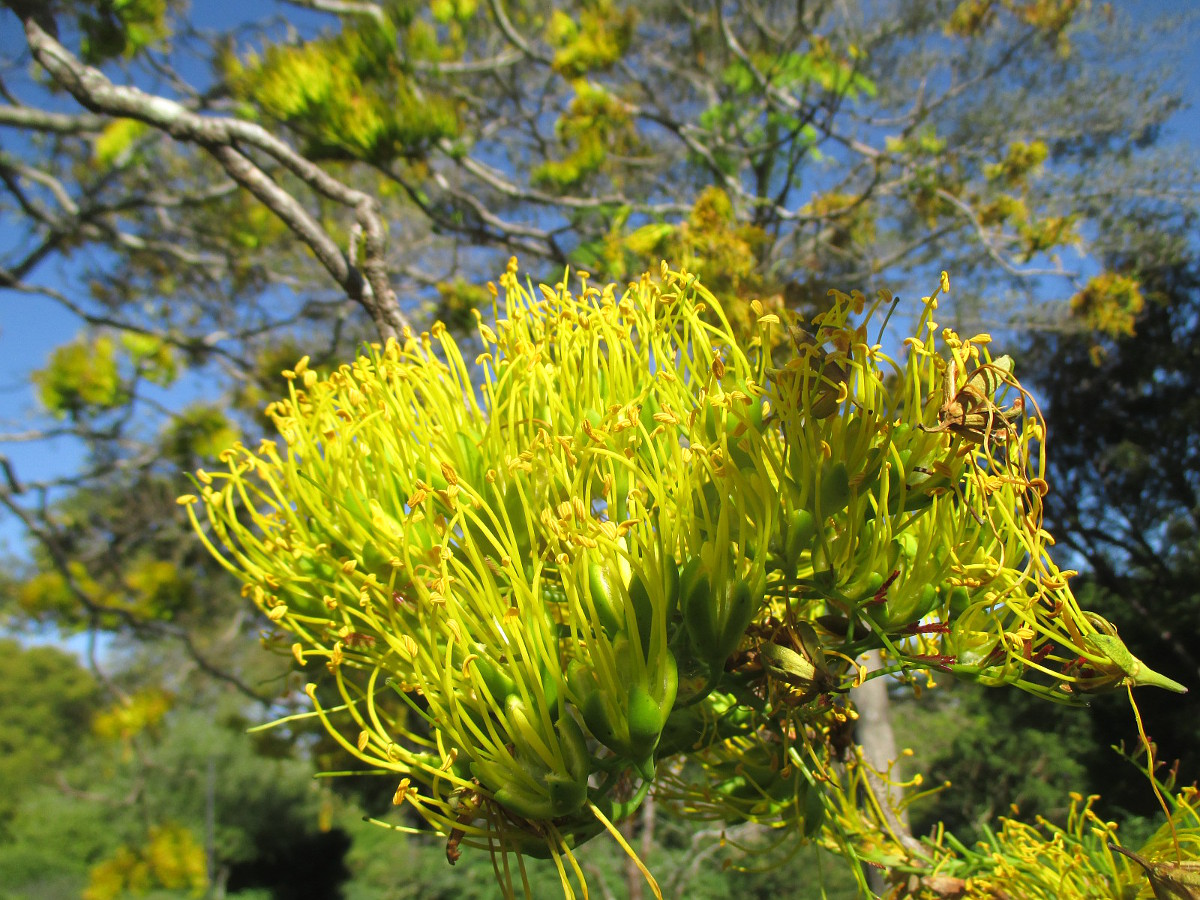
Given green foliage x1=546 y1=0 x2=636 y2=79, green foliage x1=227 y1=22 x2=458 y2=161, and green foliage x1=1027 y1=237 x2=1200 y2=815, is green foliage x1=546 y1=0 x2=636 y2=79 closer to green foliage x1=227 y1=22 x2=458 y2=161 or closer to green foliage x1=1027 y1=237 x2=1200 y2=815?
green foliage x1=227 y1=22 x2=458 y2=161

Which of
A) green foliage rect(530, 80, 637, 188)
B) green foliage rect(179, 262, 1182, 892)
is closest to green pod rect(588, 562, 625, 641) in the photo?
green foliage rect(179, 262, 1182, 892)

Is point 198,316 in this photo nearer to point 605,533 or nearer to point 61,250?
point 61,250

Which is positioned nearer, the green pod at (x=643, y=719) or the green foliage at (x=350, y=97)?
the green pod at (x=643, y=719)

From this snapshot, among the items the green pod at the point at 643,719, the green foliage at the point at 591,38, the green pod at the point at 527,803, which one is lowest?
the green pod at the point at 527,803

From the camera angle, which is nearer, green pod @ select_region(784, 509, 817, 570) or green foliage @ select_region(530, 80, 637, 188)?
green pod @ select_region(784, 509, 817, 570)

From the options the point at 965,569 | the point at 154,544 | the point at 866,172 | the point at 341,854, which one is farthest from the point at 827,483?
the point at 341,854

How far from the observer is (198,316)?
952 cm

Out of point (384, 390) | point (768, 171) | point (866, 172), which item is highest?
point (866, 172)

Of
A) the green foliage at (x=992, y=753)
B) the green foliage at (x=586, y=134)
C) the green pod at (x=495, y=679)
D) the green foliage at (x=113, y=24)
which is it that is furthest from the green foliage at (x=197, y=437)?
the green foliage at (x=992, y=753)

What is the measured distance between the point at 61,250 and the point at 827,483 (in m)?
7.29

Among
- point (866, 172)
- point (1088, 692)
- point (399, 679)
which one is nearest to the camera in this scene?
point (1088, 692)

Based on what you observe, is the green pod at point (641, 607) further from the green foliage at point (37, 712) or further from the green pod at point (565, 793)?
the green foliage at point (37, 712)

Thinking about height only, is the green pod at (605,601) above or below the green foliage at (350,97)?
below

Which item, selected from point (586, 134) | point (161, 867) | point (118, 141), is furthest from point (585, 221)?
point (161, 867)
